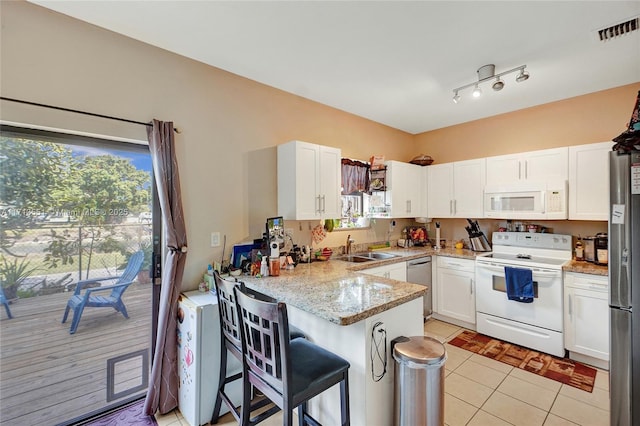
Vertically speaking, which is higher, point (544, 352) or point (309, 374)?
point (309, 374)

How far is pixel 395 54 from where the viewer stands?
7.89 ft

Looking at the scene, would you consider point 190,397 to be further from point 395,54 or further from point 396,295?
A: point 395,54

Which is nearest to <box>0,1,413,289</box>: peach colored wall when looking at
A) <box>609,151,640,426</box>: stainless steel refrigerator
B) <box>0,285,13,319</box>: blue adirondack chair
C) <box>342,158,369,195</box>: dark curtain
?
<box>342,158,369,195</box>: dark curtain

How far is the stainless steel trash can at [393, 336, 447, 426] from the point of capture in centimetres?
155

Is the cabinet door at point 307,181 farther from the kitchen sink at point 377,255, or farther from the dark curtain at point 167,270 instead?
the kitchen sink at point 377,255

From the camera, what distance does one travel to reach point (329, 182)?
10.3ft

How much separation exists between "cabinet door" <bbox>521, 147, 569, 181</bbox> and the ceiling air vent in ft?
4.43

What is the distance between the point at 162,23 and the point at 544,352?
466 cm

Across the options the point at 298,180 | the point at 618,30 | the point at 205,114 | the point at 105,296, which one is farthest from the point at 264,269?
the point at 618,30

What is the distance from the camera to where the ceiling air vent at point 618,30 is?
198 centimetres

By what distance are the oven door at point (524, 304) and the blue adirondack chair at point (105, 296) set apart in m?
3.68

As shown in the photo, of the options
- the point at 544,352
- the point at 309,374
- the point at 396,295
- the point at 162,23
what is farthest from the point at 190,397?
the point at 544,352

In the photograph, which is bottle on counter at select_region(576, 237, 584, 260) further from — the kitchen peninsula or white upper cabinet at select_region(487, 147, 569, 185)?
the kitchen peninsula

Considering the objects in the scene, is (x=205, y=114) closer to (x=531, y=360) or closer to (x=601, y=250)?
(x=531, y=360)
